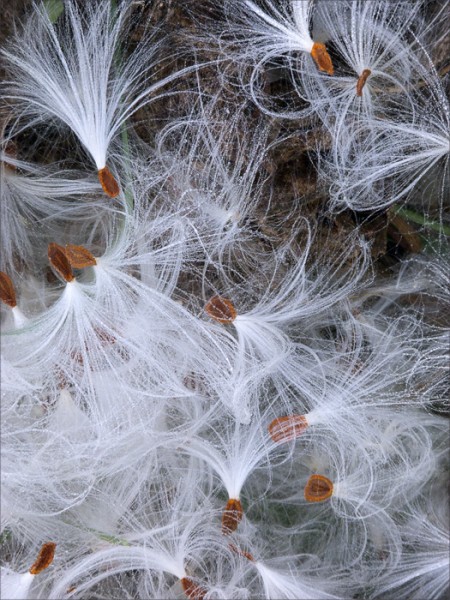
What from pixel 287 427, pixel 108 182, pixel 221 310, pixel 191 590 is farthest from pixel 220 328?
pixel 191 590

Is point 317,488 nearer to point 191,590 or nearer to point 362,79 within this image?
point 191,590

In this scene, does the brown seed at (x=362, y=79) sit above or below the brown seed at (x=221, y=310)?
above

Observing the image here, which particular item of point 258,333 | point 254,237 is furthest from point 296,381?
point 254,237

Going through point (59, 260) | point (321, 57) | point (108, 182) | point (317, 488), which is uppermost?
point (321, 57)

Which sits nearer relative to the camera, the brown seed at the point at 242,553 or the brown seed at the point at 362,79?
the brown seed at the point at 362,79

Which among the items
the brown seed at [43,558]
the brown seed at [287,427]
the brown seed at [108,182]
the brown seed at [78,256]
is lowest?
→ the brown seed at [43,558]

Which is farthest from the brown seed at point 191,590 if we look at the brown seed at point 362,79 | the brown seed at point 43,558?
the brown seed at point 362,79

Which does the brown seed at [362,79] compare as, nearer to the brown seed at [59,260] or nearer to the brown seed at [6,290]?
the brown seed at [59,260]
